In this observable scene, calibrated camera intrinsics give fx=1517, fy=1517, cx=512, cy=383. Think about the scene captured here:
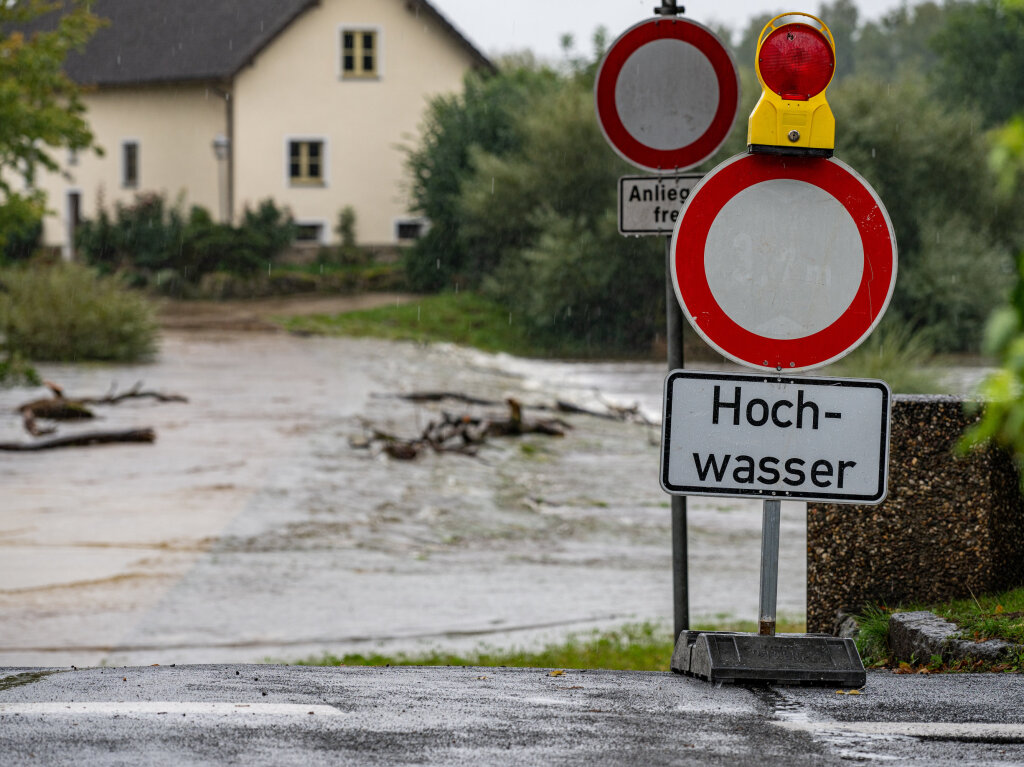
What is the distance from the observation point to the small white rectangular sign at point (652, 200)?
6.25 meters

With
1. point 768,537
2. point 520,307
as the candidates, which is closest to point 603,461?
point 768,537

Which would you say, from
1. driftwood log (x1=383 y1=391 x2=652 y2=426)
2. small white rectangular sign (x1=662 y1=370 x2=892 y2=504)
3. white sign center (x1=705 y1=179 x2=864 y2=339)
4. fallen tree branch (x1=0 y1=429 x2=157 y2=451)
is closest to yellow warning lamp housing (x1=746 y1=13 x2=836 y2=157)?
white sign center (x1=705 y1=179 x2=864 y2=339)

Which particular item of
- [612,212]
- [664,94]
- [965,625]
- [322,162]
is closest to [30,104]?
[664,94]

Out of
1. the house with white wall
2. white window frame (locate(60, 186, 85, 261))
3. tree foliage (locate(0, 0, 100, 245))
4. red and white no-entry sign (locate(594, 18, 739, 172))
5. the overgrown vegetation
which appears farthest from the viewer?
white window frame (locate(60, 186, 85, 261))

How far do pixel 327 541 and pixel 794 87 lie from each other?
22.8 feet

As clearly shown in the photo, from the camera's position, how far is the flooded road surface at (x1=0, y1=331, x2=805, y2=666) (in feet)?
27.3

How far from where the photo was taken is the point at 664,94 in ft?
21.0

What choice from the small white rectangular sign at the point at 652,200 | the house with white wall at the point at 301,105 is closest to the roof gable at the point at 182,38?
the house with white wall at the point at 301,105

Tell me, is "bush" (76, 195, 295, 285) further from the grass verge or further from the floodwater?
the grass verge

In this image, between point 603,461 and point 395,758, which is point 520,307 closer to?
point 603,461

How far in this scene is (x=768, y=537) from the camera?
472 cm

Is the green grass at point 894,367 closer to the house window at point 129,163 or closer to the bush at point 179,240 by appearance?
the bush at point 179,240

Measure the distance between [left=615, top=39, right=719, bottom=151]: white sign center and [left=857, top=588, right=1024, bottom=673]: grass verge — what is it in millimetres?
2129

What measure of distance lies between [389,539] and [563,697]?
6.58 metres
